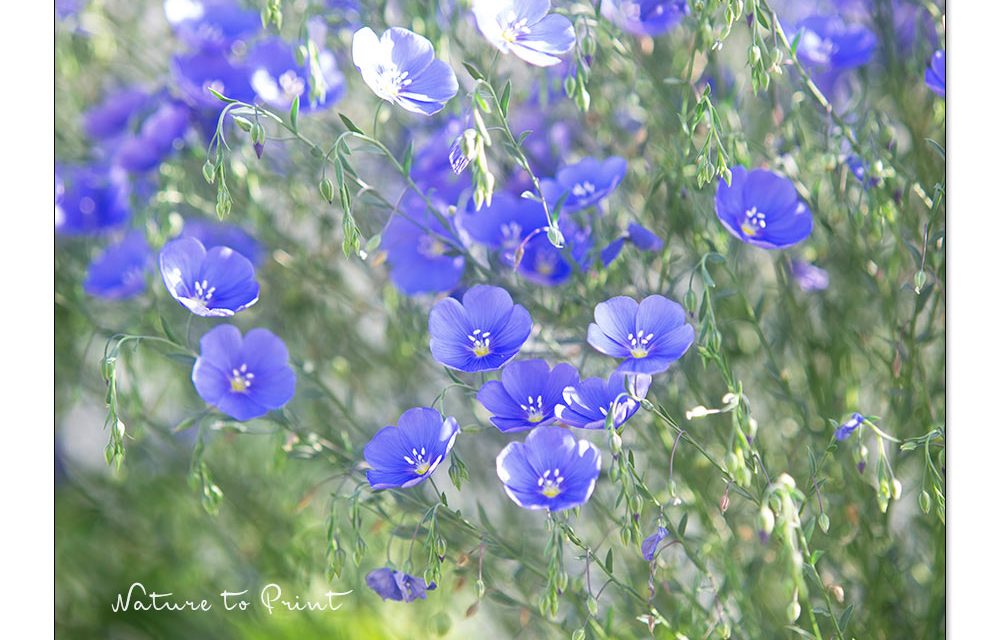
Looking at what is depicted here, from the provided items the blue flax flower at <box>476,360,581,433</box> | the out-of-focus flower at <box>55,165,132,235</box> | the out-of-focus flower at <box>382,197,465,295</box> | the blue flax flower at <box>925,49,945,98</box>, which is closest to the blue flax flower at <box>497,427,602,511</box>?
the blue flax flower at <box>476,360,581,433</box>

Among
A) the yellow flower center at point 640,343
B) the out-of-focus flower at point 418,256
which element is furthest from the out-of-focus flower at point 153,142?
the yellow flower center at point 640,343

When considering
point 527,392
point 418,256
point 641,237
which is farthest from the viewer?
point 418,256

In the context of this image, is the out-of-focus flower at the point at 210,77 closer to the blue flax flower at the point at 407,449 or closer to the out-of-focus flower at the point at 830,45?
the blue flax flower at the point at 407,449

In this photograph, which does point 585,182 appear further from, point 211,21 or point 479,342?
point 211,21

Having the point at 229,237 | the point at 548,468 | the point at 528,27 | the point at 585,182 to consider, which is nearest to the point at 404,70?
the point at 528,27

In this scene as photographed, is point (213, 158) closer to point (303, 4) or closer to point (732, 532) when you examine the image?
Result: point (303, 4)

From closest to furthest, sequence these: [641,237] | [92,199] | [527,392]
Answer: [527,392]
[641,237]
[92,199]

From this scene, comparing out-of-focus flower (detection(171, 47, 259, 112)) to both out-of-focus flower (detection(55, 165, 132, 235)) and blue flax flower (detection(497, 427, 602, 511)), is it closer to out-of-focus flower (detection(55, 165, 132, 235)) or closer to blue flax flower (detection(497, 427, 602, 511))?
out-of-focus flower (detection(55, 165, 132, 235))
